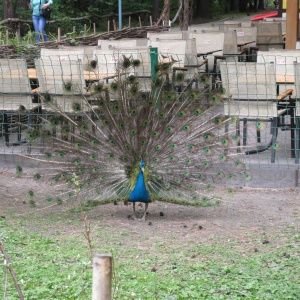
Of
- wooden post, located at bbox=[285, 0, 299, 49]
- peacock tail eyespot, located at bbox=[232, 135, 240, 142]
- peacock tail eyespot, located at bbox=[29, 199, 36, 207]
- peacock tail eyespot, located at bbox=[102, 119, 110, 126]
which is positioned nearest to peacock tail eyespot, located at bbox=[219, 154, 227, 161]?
peacock tail eyespot, located at bbox=[232, 135, 240, 142]

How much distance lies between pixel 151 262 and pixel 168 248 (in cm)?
51

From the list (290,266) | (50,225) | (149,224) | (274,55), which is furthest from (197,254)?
(274,55)

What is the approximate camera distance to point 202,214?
7977 mm

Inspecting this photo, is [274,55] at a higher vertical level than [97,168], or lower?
higher

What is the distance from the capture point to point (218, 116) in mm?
7898

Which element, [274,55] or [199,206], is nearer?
[199,206]

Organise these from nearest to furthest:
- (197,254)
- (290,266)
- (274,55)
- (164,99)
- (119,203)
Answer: (290,266), (197,254), (164,99), (119,203), (274,55)

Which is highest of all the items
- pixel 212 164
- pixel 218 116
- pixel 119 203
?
pixel 218 116

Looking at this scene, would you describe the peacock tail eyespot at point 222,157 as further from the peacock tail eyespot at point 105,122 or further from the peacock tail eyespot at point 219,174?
the peacock tail eyespot at point 105,122

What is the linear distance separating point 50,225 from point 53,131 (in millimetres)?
1152

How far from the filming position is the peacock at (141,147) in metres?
7.71

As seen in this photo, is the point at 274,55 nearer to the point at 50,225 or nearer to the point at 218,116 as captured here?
the point at 218,116

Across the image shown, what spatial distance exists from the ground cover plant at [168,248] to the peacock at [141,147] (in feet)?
1.01

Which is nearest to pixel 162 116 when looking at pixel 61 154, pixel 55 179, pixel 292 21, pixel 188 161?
pixel 188 161
